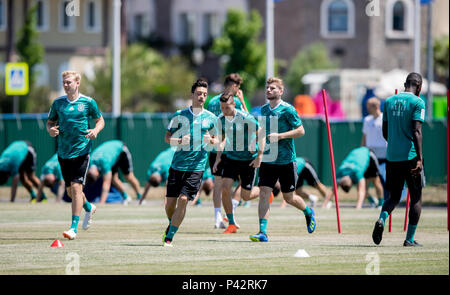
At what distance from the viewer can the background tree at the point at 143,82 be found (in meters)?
52.3

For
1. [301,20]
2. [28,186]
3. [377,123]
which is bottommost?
[28,186]

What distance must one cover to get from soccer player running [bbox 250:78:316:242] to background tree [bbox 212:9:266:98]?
4771cm

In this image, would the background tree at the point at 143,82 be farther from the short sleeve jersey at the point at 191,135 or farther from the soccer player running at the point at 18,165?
the short sleeve jersey at the point at 191,135

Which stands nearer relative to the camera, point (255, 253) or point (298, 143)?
point (255, 253)

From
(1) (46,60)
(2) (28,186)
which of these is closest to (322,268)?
(2) (28,186)

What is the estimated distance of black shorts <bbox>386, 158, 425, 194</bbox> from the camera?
12898 mm

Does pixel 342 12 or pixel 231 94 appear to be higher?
pixel 342 12

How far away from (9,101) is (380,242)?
37.7m

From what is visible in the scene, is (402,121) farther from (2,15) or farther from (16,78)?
(2,15)

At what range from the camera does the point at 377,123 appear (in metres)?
19.8

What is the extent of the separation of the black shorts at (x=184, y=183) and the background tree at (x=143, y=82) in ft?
117

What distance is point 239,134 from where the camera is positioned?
1504 cm

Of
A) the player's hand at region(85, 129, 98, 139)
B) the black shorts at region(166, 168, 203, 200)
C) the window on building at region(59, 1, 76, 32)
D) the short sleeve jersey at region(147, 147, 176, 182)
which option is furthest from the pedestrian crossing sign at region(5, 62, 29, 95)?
A: the window on building at region(59, 1, 76, 32)

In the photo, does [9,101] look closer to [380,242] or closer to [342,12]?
[342,12]
